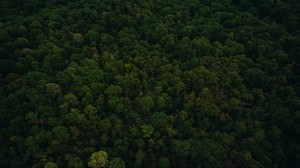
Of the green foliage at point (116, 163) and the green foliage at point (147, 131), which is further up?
the green foliage at point (147, 131)

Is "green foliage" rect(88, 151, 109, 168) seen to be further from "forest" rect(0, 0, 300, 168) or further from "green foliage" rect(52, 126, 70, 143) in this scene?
"green foliage" rect(52, 126, 70, 143)

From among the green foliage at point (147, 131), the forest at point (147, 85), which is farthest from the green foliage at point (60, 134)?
the green foliage at point (147, 131)

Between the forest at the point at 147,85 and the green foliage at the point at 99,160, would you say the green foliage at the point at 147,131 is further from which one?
the green foliage at the point at 99,160

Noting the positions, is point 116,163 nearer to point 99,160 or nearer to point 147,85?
point 99,160

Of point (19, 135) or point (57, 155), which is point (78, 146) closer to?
point (57, 155)

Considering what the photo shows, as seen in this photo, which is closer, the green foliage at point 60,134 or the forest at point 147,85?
the green foliage at point 60,134

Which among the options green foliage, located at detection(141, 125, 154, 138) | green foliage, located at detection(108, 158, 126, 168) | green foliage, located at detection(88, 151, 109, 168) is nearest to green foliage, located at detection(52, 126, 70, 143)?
green foliage, located at detection(88, 151, 109, 168)

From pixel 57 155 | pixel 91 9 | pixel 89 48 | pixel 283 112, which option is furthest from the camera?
pixel 91 9

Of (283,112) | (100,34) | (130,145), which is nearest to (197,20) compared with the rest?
(100,34)

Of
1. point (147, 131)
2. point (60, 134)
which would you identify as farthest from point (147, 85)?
point (60, 134)
